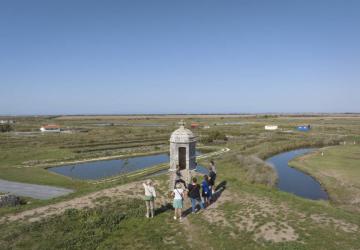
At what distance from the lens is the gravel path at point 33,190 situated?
29378 mm

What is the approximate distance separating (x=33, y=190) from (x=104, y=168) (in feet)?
51.1

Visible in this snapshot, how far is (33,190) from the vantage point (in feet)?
104

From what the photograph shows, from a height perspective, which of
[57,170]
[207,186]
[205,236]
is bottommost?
[57,170]

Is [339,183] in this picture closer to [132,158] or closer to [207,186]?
[207,186]

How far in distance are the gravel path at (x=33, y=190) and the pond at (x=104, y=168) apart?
24.5 feet

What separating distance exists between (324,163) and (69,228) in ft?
132

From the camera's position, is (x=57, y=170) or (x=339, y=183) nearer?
(x=339, y=183)

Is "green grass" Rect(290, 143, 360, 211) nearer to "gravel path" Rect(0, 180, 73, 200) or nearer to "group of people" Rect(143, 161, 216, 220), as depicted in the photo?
"group of people" Rect(143, 161, 216, 220)

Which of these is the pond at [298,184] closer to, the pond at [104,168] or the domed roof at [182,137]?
the domed roof at [182,137]

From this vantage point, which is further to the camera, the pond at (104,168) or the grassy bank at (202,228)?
the pond at (104,168)

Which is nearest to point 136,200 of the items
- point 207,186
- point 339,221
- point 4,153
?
point 207,186

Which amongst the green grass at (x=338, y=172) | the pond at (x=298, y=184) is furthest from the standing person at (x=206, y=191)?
the pond at (x=298, y=184)

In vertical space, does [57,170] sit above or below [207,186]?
below

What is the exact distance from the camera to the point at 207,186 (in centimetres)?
1794
